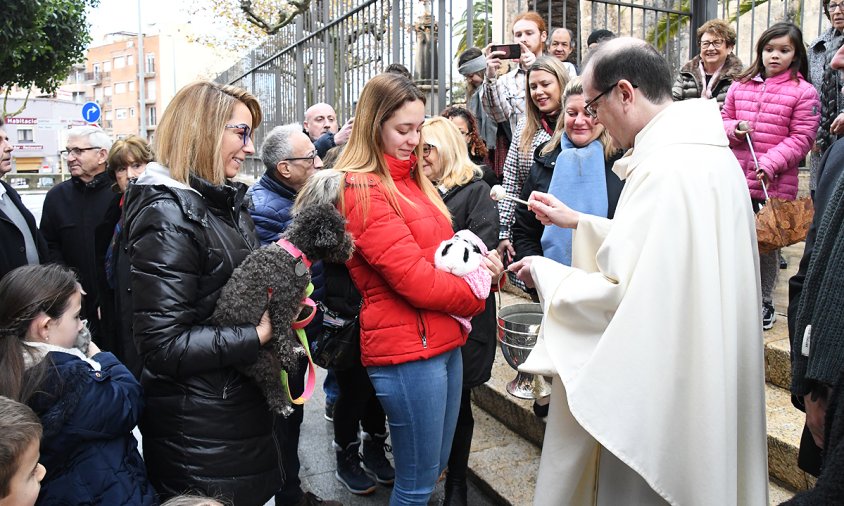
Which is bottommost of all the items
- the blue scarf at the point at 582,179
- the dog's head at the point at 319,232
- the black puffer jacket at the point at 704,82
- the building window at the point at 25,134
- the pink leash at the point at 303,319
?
the pink leash at the point at 303,319

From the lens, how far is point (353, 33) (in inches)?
265

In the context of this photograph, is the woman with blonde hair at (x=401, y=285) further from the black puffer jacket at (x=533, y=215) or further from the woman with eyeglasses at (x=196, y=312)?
the black puffer jacket at (x=533, y=215)

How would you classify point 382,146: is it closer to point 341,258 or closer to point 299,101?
point 341,258

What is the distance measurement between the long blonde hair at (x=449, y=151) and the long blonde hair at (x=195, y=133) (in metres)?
1.39

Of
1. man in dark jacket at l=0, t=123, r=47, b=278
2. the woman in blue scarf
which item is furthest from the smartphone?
man in dark jacket at l=0, t=123, r=47, b=278

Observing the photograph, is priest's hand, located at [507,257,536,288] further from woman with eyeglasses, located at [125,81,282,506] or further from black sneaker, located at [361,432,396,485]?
black sneaker, located at [361,432,396,485]

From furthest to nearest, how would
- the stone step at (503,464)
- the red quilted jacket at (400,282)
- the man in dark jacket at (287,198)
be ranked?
the stone step at (503,464)
the man in dark jacket at (287,198)
the red quilted jacket at (400,282)

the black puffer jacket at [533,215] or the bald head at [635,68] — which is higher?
the bald head at [635,68]

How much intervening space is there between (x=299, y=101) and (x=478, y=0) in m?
6.17

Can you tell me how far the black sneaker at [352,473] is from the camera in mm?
3676

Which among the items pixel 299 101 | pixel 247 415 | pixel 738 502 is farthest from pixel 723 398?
pixel 299 101

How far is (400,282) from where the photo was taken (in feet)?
8.09

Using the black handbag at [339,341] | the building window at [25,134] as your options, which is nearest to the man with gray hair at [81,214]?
the black handbag at [339,341]

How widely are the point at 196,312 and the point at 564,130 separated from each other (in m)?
2.23
